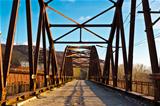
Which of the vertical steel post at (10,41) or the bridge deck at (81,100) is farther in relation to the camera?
the bridge deck at (81,100)

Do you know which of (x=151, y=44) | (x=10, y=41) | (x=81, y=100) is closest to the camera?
(x=151, y=44)

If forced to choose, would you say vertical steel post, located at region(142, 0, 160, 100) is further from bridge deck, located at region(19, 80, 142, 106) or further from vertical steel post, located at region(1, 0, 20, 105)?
vertical steel post, located at region(1, 0, 20, 105)

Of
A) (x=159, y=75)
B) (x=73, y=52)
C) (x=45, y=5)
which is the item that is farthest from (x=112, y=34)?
(x=73, y=52)

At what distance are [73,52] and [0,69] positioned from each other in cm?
5215

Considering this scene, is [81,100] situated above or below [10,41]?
below

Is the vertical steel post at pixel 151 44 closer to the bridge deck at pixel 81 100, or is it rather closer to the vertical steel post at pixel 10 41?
the bridge deck at pixel 81 100

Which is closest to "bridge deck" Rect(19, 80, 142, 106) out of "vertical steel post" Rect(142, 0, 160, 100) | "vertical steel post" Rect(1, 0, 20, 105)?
"vertical steel post" Rect(1, 0, 20, 105)

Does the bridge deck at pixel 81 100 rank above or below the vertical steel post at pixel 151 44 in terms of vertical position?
below

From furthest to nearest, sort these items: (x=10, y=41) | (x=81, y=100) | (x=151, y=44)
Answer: (x=81, y=100) → (x=10, y=41) → (x=151, y=44)

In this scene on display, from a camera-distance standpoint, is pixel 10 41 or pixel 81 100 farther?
pixel 81 100

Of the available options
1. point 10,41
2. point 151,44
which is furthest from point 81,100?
point 151,44

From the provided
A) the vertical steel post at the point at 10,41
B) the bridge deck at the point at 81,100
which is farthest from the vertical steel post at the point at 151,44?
the vertical steel post at the point at 10,41

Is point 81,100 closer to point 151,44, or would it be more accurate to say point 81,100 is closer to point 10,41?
point 10,41

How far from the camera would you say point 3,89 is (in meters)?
9.88
